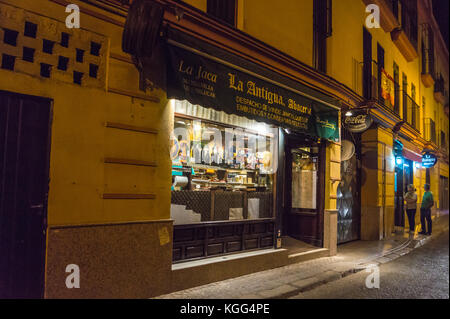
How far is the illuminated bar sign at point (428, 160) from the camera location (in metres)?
18.1

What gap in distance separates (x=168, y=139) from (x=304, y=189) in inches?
213

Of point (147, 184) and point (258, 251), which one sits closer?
point (147, 184)

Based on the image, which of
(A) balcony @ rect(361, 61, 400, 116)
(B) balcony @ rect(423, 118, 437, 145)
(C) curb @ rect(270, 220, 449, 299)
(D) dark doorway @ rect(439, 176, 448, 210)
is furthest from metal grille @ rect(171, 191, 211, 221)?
(D) dark doorway @ rect(439, 176, 448, 210)

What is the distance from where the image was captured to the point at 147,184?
17.0 ft

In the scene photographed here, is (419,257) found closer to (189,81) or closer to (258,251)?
(258,251)

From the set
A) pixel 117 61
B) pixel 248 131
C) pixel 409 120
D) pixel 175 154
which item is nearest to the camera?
pixel 117 61

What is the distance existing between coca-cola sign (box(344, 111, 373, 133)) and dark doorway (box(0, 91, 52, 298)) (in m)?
8.63

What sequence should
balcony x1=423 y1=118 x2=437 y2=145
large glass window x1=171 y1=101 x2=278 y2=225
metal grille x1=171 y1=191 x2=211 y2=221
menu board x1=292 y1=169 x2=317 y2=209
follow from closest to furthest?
metal grille x1=171 y1=191 x2=211 y2=221 → large glass window x1=171 y1=101 x2=278 y2=225 → menu board x1=292 y1=169 x2=317 y2=209 → balcony x1=423 y1=118 x2=437 y2=145

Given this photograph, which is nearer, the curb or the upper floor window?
the curb

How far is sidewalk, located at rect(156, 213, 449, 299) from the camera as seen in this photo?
5.36 meters

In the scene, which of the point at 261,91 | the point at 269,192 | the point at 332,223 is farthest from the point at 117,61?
the point at 332,223

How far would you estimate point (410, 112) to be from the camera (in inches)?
667

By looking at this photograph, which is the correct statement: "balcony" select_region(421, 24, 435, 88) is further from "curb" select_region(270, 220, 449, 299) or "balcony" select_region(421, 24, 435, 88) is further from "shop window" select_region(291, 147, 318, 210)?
"shop window" select_region(291, 147, 318, 210)
